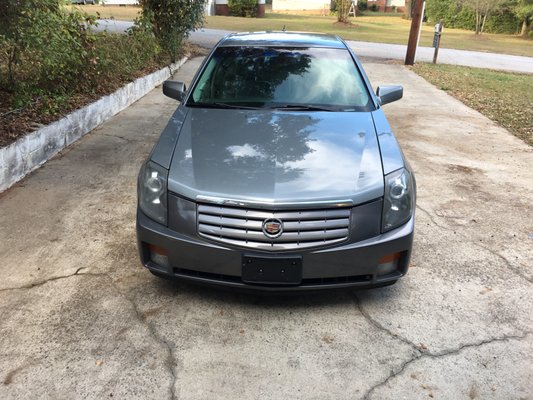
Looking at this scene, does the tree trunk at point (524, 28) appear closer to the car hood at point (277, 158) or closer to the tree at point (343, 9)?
the tree at point (343, 9)

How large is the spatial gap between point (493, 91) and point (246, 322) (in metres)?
11.0

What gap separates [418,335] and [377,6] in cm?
5874

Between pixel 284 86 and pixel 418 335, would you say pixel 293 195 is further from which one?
pixel 284 86

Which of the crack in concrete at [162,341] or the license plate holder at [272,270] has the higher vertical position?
the license plate holder at [272,270]

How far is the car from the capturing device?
9.30 feet

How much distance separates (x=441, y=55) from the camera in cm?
2011

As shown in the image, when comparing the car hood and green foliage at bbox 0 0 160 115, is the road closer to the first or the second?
green foliage at bbox 0 0 160 115

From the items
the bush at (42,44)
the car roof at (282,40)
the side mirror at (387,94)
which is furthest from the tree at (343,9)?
the side mirror at (387,94)

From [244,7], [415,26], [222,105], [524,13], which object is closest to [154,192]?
[222,105]

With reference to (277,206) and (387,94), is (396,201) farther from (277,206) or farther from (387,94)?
(387,94)

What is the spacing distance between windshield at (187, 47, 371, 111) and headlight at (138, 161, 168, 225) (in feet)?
3.52

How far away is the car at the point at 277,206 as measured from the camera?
9.30 feet

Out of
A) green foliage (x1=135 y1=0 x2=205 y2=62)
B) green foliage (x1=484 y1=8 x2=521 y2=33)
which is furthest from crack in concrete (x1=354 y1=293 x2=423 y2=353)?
green foliage (x1=484 y1=8 x2=521 y2=33)

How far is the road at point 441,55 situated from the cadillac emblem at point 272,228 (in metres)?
15.5
